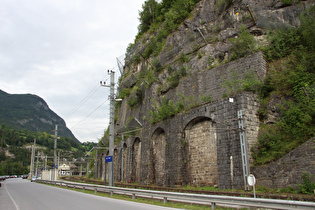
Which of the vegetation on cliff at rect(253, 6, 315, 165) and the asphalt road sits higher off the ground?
the vegetation on cliff at rect(253, 6, 315, 165)

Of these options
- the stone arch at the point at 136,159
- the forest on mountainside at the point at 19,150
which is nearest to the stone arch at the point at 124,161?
the stone arch at the point at 136,159

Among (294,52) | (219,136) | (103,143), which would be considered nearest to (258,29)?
(294,52)

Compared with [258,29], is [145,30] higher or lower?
higher

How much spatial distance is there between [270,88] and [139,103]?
22.3 meters

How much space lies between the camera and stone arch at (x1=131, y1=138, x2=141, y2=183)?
2965 centimetres

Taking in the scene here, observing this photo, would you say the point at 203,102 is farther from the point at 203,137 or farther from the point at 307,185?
the point at 307,185

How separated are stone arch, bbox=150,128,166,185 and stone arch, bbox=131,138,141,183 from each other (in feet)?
16.1

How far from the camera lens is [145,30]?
4850cm

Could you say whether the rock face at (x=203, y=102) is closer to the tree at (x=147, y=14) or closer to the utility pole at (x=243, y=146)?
the utility pole at (x=243, y=146)

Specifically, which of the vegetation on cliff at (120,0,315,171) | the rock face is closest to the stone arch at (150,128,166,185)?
the rock face

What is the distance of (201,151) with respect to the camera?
1919 cm

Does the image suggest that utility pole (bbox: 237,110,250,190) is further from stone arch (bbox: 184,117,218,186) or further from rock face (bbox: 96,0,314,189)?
stone arch (bbox: 184,117,218,186)

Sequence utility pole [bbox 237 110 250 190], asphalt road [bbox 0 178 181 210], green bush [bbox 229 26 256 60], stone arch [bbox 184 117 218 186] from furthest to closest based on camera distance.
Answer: green bush [bbox 229 26 256 60] < stone arch [bbox 184 117 218 186] < utility pole [bbox 237 110 250 190] < asphalt road [bbox 0 178 181 210]

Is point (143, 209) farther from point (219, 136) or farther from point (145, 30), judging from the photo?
point (145, 30)
